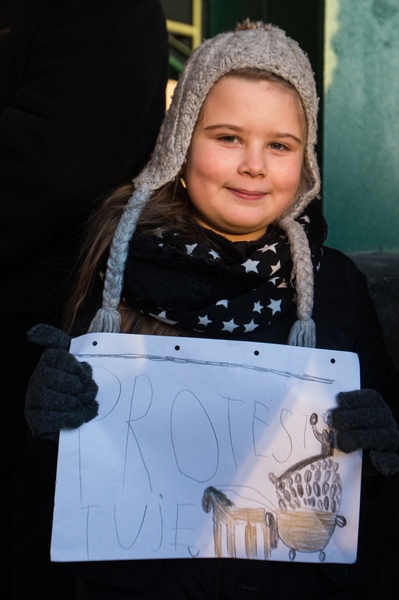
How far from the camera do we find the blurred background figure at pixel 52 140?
2002 mm

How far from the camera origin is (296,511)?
1.66 m

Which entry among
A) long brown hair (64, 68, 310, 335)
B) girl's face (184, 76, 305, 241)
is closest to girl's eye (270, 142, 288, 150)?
girl's face (184, 76, 305, 241)

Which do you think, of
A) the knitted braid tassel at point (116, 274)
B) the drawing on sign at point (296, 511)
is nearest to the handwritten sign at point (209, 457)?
the drawing on sign at point (296, 511)

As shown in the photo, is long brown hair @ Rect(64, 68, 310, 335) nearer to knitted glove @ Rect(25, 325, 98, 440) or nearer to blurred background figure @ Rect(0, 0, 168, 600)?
blurred background figure @ Rect(0, 0, 168, 600)

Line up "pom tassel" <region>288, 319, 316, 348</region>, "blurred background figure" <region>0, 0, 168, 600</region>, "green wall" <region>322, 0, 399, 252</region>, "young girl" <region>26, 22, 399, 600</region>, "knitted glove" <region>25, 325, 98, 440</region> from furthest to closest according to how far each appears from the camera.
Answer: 1. "green wall" <region>322, 0, 399, 252</region>
2. "blurred background figure" <region>0, 0, 168, 600</region>
3. "pom tassel" <region>288, 319, 316, 348</region>
4. "young girl" <region>26, 22, 399, 600</region>
5. "knitted glove" <region>25, 325, 98, 440</region>

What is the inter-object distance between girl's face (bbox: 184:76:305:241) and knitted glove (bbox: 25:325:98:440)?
0.50m

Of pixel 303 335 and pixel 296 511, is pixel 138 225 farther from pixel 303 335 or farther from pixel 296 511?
pixel 296 511

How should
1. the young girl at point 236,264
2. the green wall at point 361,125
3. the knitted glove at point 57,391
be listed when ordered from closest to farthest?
1. the knitted glove at point 57,391
2. the young girl at point 236,264
3. the green wall at point 361,125

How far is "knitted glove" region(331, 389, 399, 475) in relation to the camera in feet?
5.40

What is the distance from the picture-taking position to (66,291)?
82.0 inches

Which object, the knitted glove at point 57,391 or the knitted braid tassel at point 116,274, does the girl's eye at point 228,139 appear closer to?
the knitted braid tassel at point 116,274

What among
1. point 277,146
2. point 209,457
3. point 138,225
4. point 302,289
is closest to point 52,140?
point 138,225

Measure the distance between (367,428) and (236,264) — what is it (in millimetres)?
471

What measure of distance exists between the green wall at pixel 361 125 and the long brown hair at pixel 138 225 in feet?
3.86
